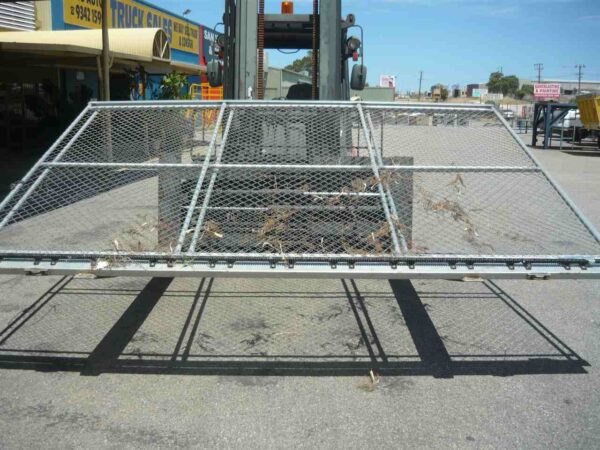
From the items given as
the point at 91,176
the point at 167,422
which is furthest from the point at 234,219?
the point at 167,422

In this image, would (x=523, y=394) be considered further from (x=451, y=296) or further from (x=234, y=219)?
(x=234, y=219)

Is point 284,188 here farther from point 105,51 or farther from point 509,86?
point 509,86

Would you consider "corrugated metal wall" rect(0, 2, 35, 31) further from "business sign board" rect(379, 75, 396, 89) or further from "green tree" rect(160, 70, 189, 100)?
"business sign board" rect(379, 75, 396, 89)

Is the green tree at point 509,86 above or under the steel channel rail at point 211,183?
above

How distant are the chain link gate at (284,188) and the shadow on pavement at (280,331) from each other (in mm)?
679

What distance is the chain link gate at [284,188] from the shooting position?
378cm

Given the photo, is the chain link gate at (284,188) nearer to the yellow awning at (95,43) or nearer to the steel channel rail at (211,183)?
the steel channel rail at (211,183)

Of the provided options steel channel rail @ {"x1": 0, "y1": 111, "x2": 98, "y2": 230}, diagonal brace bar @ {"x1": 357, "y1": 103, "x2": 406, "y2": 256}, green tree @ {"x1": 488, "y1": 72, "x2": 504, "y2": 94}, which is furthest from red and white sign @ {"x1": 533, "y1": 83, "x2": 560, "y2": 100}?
green tree @ {"x1": 488, "y1": 72, "x2": 504, "y2": 94}

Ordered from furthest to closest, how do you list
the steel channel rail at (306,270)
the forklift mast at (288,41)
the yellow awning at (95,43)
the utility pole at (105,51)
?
the utility pole at (105,51)
the yellow awning at (95,43)
the forklift mast at (288,41)
the steel channel rail at (306,270)

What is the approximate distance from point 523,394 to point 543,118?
25.9m

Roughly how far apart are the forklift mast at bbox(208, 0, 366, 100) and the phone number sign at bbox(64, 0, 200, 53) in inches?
527

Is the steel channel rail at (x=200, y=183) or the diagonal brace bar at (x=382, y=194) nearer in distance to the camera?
the diagonal brace bar at (x=382, y=194)

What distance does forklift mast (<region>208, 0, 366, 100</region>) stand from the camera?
263 inches

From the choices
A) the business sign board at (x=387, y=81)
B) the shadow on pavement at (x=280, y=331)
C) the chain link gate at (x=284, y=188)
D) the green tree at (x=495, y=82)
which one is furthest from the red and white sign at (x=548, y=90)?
the green tree at (x=495, y=82)
